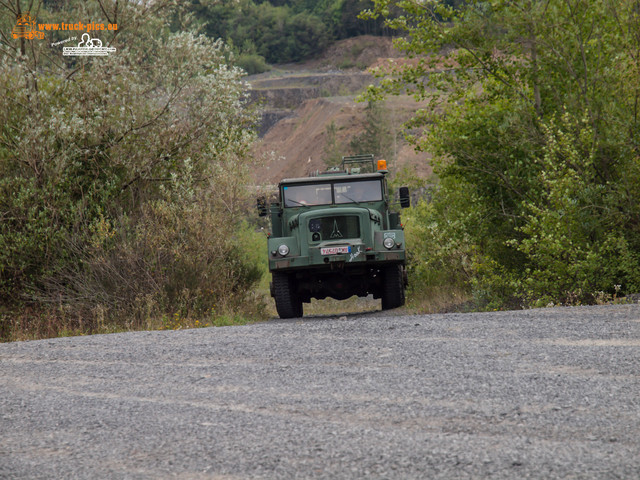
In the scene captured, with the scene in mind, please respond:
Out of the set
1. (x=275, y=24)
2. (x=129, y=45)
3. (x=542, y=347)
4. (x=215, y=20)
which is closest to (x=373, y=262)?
(x=542, y=347)

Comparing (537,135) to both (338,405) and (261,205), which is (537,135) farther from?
(338,405)

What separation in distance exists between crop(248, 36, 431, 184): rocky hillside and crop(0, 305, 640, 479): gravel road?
51.8m

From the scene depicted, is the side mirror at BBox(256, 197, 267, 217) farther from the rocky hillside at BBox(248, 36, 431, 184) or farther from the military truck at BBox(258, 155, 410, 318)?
the rocky hillside at BBox(248, 36, 431, 184)

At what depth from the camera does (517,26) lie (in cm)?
1227

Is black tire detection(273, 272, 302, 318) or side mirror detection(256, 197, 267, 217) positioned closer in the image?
black tire detection(273, 272, 302, 318)

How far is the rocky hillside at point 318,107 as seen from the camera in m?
71.2

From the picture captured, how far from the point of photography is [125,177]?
13500mm

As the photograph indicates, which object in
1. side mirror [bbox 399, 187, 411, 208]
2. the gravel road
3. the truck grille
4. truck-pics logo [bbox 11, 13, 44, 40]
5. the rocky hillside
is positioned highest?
the rocky hillside

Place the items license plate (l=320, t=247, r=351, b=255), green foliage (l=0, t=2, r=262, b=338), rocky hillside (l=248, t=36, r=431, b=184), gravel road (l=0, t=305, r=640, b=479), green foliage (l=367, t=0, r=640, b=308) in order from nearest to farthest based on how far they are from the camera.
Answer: gravel road (l=0, t=305, r=640, b=479) → green foliage (l=367, t=0, r=640, b=308) → license plate (l=320, t=247, r=351, b=255) → green foliage (l=0, t=2, r=262, b=338) → rocky hillside (l=248, t=36, r=431, b=184)

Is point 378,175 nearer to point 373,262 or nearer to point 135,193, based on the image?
point 373,262

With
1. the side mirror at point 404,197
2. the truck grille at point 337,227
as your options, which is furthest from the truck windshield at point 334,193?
the truck grille at point 337,227

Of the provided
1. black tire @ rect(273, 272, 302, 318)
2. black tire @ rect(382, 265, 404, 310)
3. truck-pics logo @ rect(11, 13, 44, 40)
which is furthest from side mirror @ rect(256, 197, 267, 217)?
truck-pics logo @ rect(11, 13, 44, 40)

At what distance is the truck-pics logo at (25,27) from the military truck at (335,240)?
5.86 m

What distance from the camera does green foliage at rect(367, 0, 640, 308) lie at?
35.3 feet
